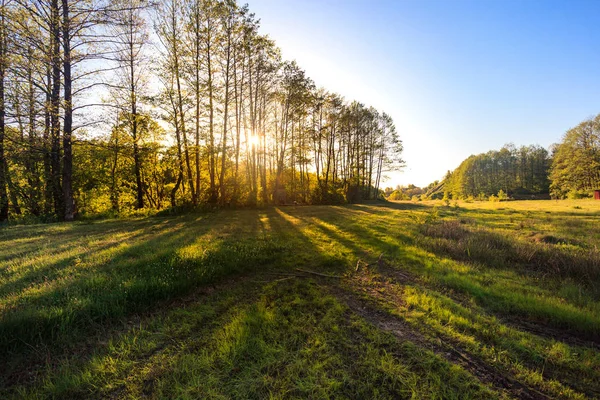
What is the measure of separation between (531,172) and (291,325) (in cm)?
10607

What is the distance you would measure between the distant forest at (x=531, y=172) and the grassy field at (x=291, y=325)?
61.6m

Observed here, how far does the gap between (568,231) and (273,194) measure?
71.5ft

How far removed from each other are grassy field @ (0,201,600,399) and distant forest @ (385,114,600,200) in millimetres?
61550

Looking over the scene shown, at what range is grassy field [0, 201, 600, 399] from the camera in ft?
7.64

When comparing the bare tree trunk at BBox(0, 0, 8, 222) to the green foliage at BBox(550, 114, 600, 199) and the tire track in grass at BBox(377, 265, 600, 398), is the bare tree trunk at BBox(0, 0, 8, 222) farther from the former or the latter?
the green foliage at BBox(550, 114, 600, 199)

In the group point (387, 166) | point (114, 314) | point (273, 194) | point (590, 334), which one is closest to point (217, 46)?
point (273, 194)

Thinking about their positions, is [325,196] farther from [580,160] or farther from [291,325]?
[580,160]

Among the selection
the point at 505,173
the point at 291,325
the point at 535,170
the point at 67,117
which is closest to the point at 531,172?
the point at 535,170

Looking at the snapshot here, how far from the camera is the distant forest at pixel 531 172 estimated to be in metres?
43.7

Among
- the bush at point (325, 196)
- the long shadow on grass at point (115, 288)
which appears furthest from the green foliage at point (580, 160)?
the long shadow on grass at point (115, 288)

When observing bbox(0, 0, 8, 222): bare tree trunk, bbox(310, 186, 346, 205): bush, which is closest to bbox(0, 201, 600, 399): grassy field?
bbox(0, 0, 8, 222): bare tree trunk

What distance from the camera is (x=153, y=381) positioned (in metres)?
2.35

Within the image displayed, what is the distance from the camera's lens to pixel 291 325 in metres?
3.38

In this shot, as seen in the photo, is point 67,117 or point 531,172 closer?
point 67,117
